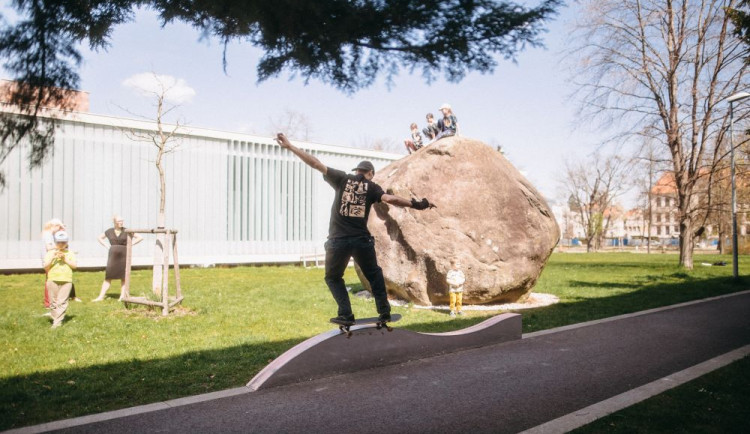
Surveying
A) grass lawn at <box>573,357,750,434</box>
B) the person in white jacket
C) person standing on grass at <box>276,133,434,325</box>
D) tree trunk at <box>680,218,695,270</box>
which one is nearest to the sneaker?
person standing on grass at <box>276,133,434,325</box>

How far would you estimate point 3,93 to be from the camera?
282cm

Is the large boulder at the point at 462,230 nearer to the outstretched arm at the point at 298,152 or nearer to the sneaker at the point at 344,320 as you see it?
the sneaker at the point at 344,320

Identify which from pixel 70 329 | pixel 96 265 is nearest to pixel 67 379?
pixel 70 329

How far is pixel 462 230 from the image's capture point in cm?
1162

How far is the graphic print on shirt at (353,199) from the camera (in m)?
5.92

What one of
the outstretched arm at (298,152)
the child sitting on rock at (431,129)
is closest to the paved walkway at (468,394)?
the outstretched arm at (298,152)

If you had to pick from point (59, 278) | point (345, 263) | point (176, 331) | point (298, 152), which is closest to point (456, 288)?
point (345, 263)

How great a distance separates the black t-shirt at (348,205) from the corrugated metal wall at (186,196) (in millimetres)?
11504

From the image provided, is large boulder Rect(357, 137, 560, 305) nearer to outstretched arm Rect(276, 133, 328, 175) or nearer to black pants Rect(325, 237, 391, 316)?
black pants Rect(325, 237, 391, 316)

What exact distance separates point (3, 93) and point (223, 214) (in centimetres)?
1992

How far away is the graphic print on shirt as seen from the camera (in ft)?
19.4

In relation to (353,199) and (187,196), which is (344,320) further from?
(187,196)

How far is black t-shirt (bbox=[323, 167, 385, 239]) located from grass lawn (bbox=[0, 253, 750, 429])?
80.5 inches

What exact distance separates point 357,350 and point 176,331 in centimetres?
374
